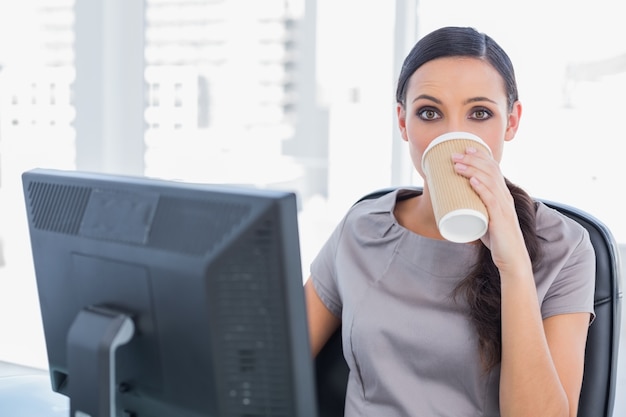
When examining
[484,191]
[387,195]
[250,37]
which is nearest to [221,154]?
[250,37]

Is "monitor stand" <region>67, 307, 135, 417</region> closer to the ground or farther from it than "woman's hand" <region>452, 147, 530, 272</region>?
closer to the ground

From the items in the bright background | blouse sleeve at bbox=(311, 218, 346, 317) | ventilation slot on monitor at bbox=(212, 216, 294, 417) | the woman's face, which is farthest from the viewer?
the bright background

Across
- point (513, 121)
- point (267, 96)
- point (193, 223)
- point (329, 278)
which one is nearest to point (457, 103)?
point (513, 121)

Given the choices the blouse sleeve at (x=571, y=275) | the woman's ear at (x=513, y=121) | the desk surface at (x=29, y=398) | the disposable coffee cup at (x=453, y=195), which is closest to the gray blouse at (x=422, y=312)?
the blouse sleeve at (x=571, y=275)

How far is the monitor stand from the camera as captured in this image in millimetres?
757

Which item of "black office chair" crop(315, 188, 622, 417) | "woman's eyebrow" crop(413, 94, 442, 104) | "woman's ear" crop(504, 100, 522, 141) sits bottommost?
"black office chair" crop(315, 188, 622, 417)

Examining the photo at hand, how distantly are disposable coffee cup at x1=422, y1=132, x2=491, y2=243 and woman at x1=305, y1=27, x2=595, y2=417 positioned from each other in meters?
0.12

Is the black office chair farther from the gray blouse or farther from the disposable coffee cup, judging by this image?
the disposable coffee cup

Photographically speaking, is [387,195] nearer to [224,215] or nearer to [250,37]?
[224,215]

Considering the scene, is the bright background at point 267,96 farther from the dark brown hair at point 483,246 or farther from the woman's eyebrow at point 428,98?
the woman's eyebrow at point 428,98

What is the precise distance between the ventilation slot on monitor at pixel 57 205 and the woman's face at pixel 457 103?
58 cm

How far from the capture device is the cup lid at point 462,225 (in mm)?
949

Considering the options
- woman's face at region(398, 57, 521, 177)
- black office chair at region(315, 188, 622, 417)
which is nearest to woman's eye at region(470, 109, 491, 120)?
woman's face at region(398, 57, 521, 177)

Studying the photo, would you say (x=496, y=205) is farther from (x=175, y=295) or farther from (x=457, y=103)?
(x=175, y=295)
